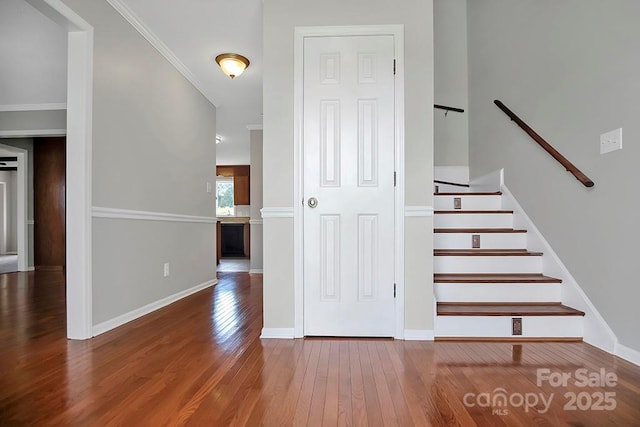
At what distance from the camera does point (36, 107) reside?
463 centimetres

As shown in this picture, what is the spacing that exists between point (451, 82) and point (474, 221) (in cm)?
208

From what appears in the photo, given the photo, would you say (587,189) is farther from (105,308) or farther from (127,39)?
(127,39)

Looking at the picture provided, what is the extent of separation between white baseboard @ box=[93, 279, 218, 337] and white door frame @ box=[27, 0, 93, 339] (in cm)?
11

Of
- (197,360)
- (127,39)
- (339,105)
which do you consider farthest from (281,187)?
(127,39)

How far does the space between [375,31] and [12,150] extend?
640cm

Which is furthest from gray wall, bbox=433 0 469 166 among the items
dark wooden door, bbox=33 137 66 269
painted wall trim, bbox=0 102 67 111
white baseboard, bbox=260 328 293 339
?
dark wooden door, bbox=33 137 66 269

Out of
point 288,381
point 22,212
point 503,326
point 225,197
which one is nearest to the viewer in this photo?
point 288,381

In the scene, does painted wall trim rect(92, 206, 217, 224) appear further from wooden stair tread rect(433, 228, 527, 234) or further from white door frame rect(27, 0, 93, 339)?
wooden stair tread rect(433, 228, 527, 234)

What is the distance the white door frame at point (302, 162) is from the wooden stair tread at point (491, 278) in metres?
0.44

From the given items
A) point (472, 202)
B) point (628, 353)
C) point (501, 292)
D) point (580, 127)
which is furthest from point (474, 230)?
point (628, 353)

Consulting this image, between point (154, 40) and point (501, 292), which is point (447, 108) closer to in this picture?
point (501, 292)

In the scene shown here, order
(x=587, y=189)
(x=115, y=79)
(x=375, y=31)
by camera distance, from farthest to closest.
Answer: (x=115, y=79)
(x=375, y=31)
(x=587, y=189)

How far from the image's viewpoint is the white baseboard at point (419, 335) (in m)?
2.29

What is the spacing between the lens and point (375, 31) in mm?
2371
